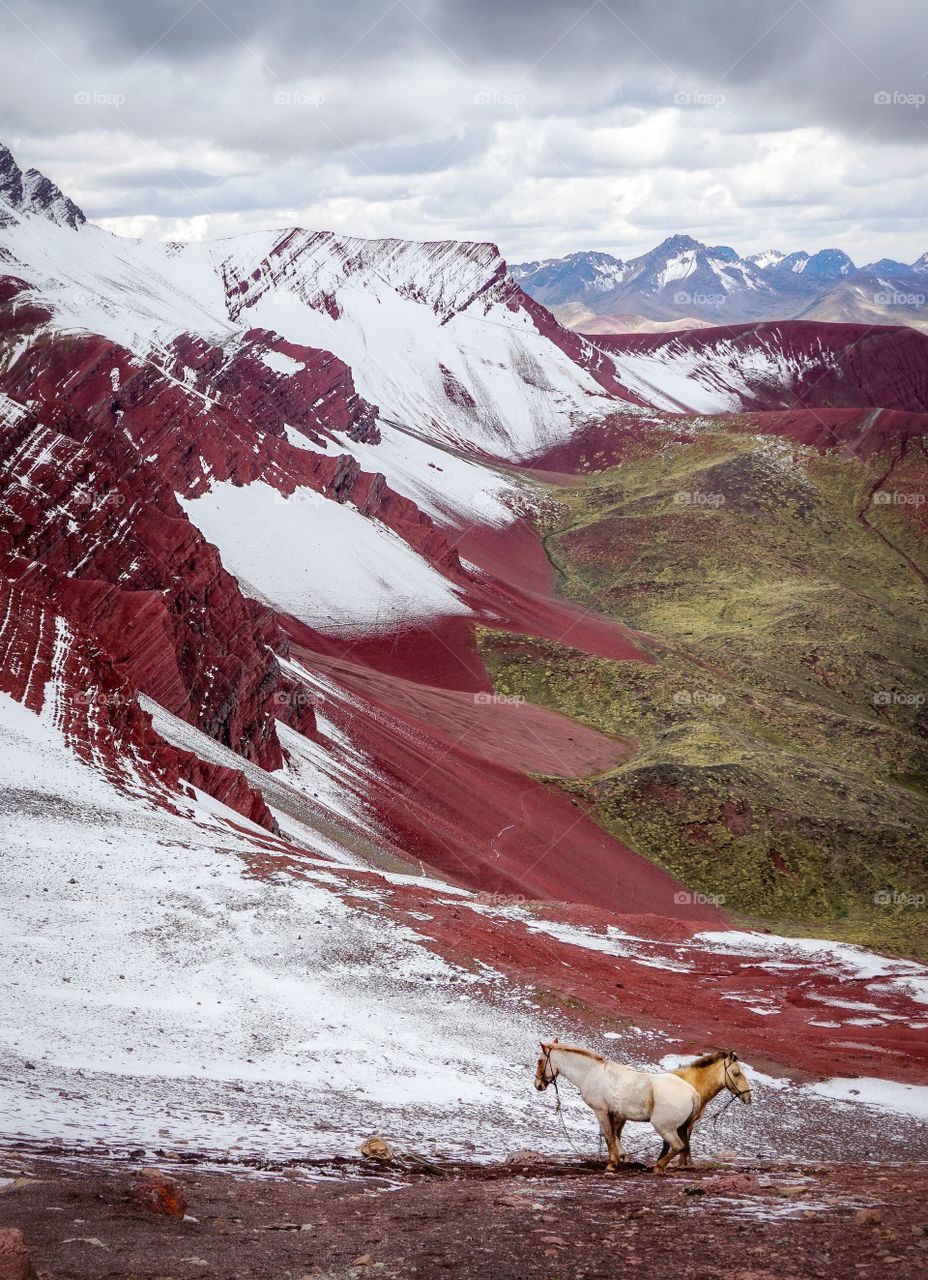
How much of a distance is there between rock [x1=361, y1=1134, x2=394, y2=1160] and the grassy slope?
95.1 feet

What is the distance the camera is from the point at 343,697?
50.3 metres

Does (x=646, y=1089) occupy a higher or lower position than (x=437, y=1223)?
higher

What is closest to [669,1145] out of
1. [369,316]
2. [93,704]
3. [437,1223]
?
[437,1223]

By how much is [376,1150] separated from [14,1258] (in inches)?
221

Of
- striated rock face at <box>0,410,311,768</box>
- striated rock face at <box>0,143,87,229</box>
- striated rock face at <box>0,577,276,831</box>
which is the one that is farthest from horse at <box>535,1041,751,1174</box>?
striated rock face at <box>0,143,87,229</box>

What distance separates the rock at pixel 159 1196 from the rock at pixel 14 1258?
2306 mm

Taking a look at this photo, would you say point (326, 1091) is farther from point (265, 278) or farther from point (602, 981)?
point (265, 278)

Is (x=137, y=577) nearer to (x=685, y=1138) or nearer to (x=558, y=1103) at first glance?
(x=558, y=1103)

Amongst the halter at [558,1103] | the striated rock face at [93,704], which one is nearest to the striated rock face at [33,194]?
the striated rock face at [93,704]

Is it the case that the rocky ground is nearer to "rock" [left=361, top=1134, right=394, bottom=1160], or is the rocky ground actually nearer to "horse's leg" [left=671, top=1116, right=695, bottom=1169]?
"horse's leg" [left=671, top=1116, right=695, bottom=1169]

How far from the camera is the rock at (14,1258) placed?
623 centimetres

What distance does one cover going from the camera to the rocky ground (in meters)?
7.58

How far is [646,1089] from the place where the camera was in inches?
423

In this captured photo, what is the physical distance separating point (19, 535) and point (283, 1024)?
1213 inches
